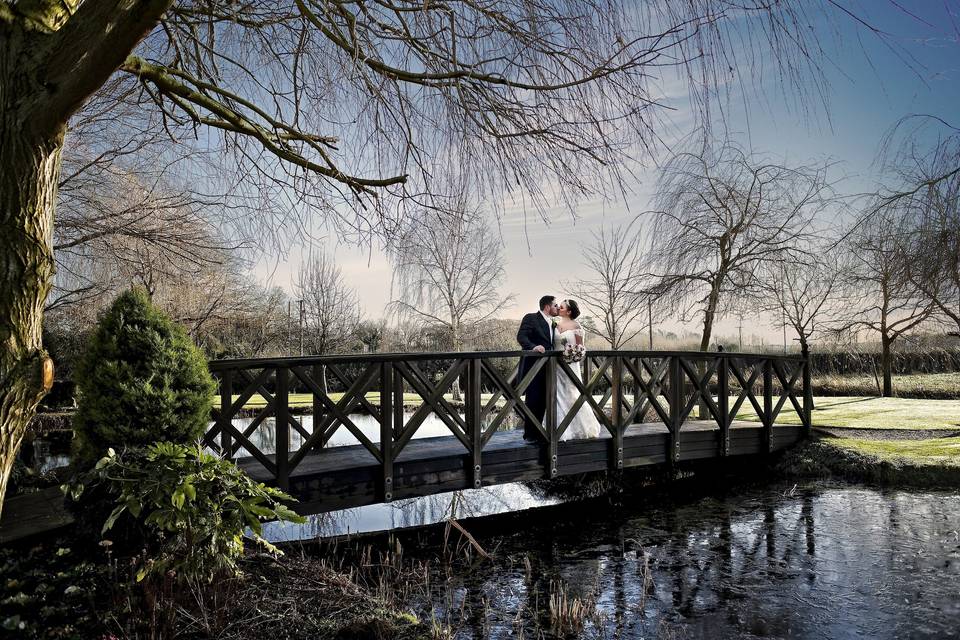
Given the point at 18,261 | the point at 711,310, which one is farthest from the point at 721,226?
the point at 18,261

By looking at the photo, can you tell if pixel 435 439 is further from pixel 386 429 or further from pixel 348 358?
pixel 348 358

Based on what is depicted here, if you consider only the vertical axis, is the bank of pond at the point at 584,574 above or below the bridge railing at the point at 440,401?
below

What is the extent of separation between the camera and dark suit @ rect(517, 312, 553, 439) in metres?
8.10

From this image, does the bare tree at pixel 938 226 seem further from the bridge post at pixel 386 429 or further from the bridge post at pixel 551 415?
the bridge post at pixel 386 429

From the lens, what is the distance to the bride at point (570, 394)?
8180 mm

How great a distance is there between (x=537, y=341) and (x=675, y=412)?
245cm

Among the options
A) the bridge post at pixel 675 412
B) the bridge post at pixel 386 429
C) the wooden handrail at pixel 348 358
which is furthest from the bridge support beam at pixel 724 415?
the bridge post at pixel 386 429

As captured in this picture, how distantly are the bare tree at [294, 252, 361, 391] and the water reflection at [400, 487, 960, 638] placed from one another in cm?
1794

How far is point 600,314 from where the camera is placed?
2053 centimetres

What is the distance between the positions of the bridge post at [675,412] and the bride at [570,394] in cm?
135

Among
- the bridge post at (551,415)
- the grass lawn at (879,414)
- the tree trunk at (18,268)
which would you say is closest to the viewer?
the tree trunk at (18,268)

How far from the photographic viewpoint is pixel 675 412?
9.25m

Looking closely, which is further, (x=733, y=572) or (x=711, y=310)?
(x=711, y=310)

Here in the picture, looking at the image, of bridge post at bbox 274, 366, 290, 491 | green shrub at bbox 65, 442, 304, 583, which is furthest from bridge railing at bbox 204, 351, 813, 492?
green shrub at bbox 65, 442, 304, 583
